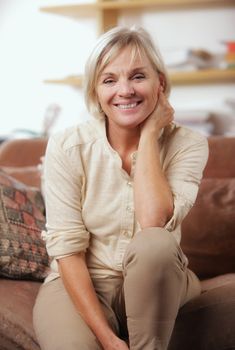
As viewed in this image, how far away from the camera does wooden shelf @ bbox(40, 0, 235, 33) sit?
3.01 meters

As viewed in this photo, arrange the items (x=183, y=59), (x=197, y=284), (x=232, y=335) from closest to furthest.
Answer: (x=232, y=335), (x=197, y=284), (x=183, y=59)

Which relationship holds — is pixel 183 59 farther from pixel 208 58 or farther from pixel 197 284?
pixel 197 284

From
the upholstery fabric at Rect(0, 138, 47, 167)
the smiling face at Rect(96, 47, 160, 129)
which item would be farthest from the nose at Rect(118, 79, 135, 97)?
the upholstery fabric at Rect(0, 138, 47, 167)

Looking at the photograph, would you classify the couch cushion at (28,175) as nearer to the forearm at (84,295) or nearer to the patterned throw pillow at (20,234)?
the patterned throw pillow at (20,234)

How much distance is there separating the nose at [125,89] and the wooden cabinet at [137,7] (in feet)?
4.76

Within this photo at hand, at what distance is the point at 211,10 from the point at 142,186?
→ 188 cm

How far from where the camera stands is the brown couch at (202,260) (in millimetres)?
1457

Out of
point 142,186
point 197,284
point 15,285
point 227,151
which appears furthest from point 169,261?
point 227,151

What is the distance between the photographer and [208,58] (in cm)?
311

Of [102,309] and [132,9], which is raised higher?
[132,9]

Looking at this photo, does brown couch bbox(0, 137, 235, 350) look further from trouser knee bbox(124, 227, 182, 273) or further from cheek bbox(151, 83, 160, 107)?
cheek bbox(151, 83, 160, 107)

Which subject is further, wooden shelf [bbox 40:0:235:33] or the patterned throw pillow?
wooden shelf [bbox 40:0:235:33]

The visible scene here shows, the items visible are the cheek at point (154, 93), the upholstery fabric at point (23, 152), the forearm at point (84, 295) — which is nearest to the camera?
the forearm at point (84, 295)

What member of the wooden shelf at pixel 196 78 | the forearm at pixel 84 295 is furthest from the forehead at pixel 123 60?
the wooden shelf at pixel 196 78
